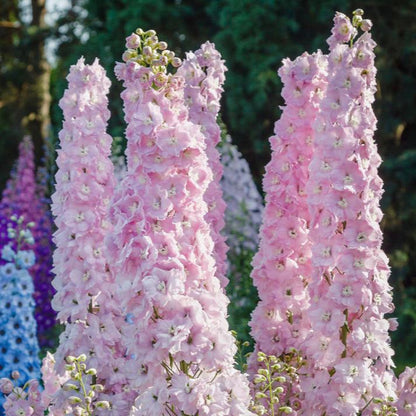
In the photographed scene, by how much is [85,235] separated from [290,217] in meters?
0.86

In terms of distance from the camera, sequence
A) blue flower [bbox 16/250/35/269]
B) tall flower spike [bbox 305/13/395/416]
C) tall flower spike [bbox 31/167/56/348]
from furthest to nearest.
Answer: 1. tall flower spike [bbox 31/167/56/348]
2. blue flower [bbox 16/250/35/269]
3. tall flower spike [bbox 305/13/395/416]

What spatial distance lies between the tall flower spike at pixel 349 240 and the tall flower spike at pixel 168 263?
500 millimetres

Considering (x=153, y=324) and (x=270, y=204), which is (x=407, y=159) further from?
(x=153, y=324)

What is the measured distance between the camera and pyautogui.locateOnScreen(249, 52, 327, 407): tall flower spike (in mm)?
3553

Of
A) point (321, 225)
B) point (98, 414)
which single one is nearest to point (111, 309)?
point (98, 414)

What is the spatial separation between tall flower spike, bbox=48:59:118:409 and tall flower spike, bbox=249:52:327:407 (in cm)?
66

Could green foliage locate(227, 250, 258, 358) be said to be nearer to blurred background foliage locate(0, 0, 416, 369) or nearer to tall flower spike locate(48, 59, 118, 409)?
blurred background foliage locate(0, 0, 416, 369)

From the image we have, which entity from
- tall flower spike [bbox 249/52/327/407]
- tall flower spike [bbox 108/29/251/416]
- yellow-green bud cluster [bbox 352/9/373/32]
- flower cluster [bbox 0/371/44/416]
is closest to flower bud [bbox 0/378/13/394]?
flower cluster [bbox 0/371/44/416]

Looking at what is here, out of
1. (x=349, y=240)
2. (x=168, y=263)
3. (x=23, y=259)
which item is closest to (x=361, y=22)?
(x=349, y=240)

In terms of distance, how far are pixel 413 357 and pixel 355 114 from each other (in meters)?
5.34

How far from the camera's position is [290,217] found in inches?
140

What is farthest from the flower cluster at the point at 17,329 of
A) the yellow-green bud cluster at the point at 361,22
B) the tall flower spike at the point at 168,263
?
the yellow-green bud cluster at the point at 361,22

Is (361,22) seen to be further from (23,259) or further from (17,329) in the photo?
(17,329)

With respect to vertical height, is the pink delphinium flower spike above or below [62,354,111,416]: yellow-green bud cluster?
above
